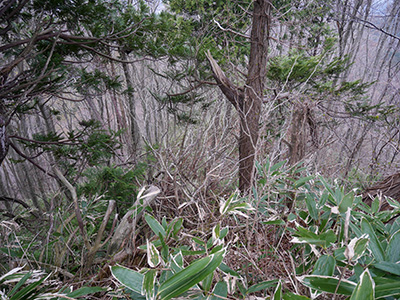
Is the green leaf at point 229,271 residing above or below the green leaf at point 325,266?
below

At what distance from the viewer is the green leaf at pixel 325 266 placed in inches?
24.9

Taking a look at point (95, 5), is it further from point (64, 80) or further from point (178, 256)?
point (178, 256)

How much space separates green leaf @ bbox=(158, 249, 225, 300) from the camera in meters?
0.52

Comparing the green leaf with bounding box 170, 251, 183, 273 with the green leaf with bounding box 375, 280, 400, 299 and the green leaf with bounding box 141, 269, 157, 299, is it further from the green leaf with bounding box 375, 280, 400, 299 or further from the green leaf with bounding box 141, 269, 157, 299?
the green leaf with bounding box 375, 280, 400, 299

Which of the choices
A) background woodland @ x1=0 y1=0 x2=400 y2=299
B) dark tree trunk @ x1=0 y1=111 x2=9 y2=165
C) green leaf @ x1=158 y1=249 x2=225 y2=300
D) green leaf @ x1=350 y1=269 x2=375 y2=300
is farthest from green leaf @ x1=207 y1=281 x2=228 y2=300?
dark tree trunk @ x1=0 y1=111 x2=9 y2=165

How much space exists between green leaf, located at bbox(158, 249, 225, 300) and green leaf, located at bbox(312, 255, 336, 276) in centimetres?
29

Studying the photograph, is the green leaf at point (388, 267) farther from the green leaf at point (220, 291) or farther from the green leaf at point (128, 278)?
the green leaf at point (128, 278)

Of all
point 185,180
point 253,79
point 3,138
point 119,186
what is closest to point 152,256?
point 185,180

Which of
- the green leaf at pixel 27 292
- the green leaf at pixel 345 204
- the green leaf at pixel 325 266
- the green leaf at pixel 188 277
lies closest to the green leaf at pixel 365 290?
the green leaf at pixel 325 266

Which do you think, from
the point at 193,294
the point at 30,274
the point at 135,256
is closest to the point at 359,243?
the point at 193,294

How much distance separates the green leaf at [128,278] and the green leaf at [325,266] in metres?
0.43

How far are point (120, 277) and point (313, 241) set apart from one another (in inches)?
19.5

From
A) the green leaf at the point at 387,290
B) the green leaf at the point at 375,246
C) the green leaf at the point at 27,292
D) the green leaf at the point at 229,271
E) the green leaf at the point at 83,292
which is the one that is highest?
the green leaf at the point at 375,246

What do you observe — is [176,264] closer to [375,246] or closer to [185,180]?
[375,246]
